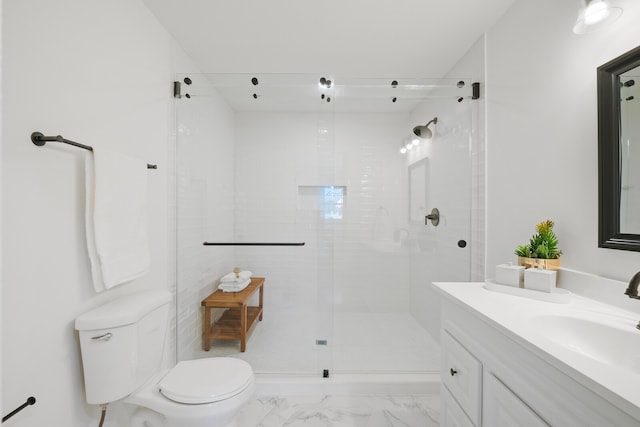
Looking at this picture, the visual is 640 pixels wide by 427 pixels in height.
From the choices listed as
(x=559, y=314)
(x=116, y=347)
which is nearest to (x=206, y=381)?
(x=116, y=347)

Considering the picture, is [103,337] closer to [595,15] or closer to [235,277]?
[235,277]

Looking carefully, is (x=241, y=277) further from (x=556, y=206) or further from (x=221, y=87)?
(x=556, y=206)

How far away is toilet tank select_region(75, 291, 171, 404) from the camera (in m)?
A: 1.21

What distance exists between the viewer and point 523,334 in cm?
87

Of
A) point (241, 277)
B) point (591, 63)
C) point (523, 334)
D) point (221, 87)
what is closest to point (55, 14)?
point (221, 87)

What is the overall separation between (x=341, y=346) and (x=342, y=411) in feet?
1.47

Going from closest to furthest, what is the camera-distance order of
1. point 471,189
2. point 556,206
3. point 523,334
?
point 523,334 < point 556,206 < point 471,189

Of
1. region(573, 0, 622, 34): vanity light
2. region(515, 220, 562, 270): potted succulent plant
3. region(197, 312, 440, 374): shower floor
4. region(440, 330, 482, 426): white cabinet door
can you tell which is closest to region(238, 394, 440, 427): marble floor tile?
region(197, 312, 440, 374): shower floor

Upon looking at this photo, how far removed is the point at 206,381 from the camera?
1370mm

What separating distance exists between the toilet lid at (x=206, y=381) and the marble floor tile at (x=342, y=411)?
1.74ft

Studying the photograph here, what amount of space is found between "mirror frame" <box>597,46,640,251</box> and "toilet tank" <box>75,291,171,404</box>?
2.02 meters

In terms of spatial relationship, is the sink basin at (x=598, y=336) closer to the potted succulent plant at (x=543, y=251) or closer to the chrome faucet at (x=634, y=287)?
the chrome faucet at (x=634, y=287)

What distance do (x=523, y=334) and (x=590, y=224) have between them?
73 cm

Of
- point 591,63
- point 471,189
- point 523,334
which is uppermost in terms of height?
point 591,63
